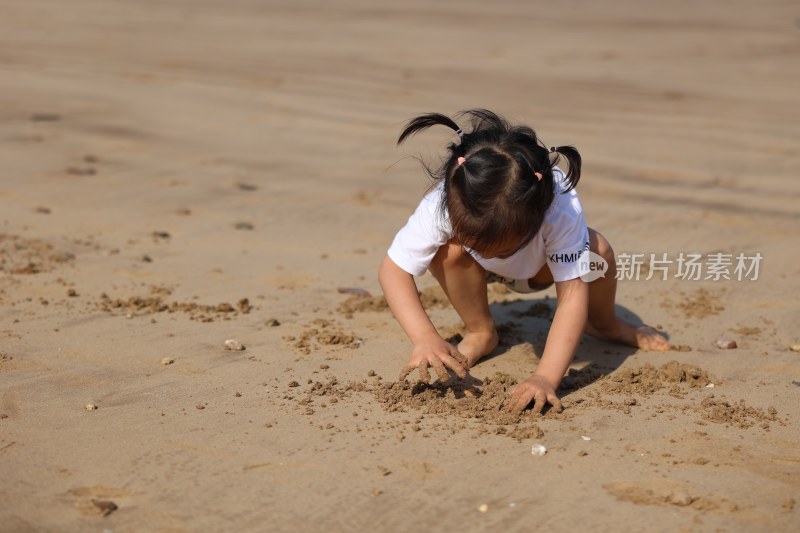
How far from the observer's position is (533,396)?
8.25 feet

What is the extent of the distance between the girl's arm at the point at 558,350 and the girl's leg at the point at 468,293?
259 millimetres

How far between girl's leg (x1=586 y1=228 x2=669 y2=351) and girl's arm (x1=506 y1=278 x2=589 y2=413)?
0.74 feet

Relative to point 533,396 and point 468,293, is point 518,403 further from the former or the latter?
point 468,293

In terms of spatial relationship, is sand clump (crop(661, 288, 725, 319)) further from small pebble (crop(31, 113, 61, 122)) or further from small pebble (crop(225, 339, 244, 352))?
small pebble (crop(31, 113, 61, 122))

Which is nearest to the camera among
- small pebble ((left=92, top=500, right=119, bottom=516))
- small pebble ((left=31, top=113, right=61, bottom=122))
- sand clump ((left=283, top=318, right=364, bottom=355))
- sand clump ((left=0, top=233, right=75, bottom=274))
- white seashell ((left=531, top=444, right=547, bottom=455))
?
small pebble ((left=92, top=500, right=119, bottom=516))

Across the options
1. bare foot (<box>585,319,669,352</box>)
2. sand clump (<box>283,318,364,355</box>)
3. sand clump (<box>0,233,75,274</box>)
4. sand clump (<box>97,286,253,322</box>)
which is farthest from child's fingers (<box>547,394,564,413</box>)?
sand clump (<box>0,233,75,274</box>)

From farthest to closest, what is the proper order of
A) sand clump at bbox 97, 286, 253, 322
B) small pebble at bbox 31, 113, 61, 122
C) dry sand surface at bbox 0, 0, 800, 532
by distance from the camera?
small pebble at bbox 31, 113, 61, 122 < sand clump at bbox 97, 286, 253, 322 < dry sand surface at bbox 0, 0, 800, 532

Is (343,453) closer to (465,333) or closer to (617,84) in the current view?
(465,333)

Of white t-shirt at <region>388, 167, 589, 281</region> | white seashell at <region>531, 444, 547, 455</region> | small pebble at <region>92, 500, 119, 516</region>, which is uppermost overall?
white t-shirt at <region>388, 167, 589, 281</region>

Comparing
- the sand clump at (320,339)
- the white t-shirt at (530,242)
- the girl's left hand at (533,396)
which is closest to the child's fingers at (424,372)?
the girl's left hand at (533,396)

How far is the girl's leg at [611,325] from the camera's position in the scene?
9.66 ft

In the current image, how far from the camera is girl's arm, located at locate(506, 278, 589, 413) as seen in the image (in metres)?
2.51

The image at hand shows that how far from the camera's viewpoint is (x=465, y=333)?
314 cm

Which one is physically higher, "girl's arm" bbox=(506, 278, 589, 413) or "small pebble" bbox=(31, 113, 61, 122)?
"small pebble" bbox=(31, 113, 61, 122)
